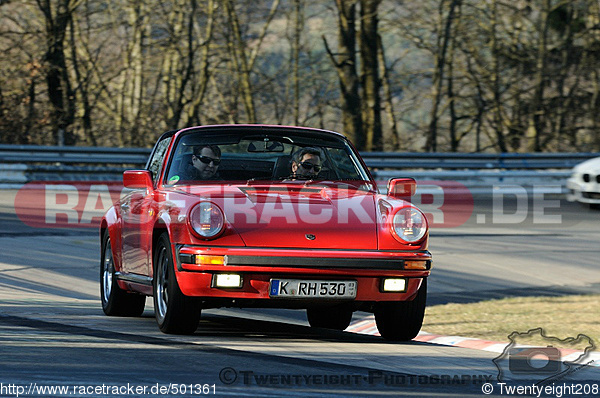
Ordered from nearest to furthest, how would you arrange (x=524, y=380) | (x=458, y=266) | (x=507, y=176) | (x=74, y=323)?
(x=524, y=380) → (x=74, y=323) → (x=458, y=266) → (x=507, y=176)

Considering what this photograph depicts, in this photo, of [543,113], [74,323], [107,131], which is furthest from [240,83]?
[74,323]

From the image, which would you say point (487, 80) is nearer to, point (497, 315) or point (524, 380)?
point (497, 315)

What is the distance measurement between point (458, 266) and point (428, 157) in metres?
11.2

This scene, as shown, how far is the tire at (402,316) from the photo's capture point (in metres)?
6.84

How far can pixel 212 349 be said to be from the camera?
607cm

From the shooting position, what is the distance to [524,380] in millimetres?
5434

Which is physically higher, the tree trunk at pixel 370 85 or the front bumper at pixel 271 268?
the tree trunk at pixel 370 85

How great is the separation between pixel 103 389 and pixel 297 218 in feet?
7.17

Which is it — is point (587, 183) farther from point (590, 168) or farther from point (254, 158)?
point (254, 158)

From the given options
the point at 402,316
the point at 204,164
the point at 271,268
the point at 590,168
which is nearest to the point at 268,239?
the point at 271,268

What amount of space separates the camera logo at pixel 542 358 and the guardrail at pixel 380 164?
14.2 m

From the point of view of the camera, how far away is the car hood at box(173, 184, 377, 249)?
21.1ft

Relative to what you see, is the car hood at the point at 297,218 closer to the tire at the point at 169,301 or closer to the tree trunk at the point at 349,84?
the tire at the point at 169,301

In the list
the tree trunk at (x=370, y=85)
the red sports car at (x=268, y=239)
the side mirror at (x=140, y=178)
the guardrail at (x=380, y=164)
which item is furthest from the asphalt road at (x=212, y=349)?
the tree trunk at (x=370, y=85)
